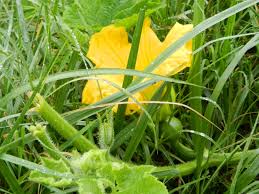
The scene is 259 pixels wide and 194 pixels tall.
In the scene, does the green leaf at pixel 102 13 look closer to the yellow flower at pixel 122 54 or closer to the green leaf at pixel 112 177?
the yellow flower at pixel 122 54

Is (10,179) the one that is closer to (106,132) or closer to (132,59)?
(106,132)

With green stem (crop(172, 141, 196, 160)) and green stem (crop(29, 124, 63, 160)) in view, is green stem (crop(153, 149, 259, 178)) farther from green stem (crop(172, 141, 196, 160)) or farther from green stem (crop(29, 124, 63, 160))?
green stem (crop(29, 124, 63, 160))

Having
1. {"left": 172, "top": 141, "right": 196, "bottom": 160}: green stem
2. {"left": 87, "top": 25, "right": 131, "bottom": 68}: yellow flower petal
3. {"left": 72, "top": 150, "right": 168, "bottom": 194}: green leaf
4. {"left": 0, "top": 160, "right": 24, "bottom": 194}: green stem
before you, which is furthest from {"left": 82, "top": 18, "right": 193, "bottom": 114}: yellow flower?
{"left": 72, "top": 150, "right": 168, "bottom": 194}: green leaf

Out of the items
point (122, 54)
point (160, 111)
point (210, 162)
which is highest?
point (122, 54)

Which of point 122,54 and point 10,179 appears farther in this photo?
point 122,54

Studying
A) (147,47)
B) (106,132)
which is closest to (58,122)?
(106,132)

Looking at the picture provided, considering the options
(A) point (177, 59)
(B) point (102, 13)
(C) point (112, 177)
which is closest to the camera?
(C) point (112, 177)
